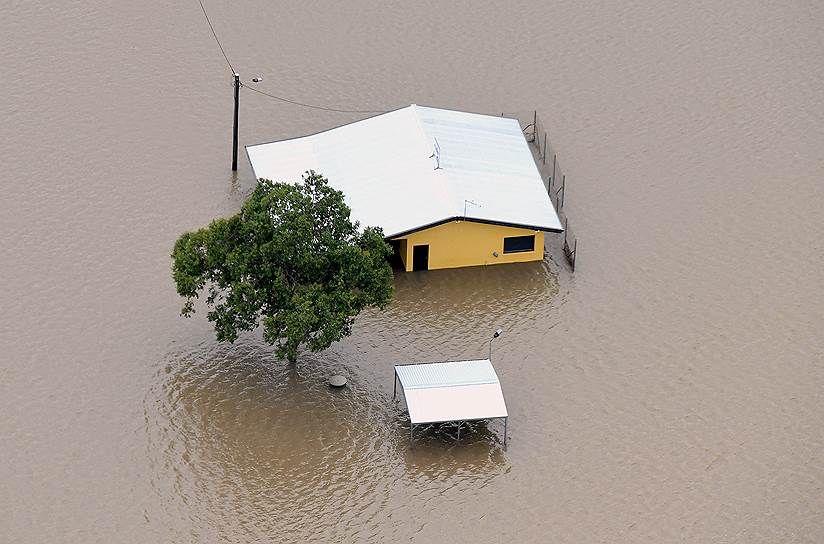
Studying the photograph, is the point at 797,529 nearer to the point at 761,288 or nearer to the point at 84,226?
the point at 761,288

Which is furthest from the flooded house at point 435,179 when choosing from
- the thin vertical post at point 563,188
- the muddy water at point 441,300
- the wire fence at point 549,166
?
the thin vertical post at point 563,188

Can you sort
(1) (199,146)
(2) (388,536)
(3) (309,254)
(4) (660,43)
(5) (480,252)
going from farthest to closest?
(4) (660,43) < (1) (199,146) < (5) (480,252) < (3) (309,254) < (2) (388,536)

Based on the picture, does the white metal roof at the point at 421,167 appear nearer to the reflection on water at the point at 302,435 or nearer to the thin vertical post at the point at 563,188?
the thin vertical post at the point at 563,188

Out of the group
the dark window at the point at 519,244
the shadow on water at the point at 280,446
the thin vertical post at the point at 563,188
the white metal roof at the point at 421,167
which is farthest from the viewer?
the thin vertical post at the point at 563,188

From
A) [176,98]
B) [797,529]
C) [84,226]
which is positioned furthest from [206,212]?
[797,529]

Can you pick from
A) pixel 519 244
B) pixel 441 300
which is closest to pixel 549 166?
pixel 519 244

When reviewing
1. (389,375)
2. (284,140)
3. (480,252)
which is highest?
(284,140)

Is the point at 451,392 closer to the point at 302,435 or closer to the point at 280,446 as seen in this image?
the point at 302,435
